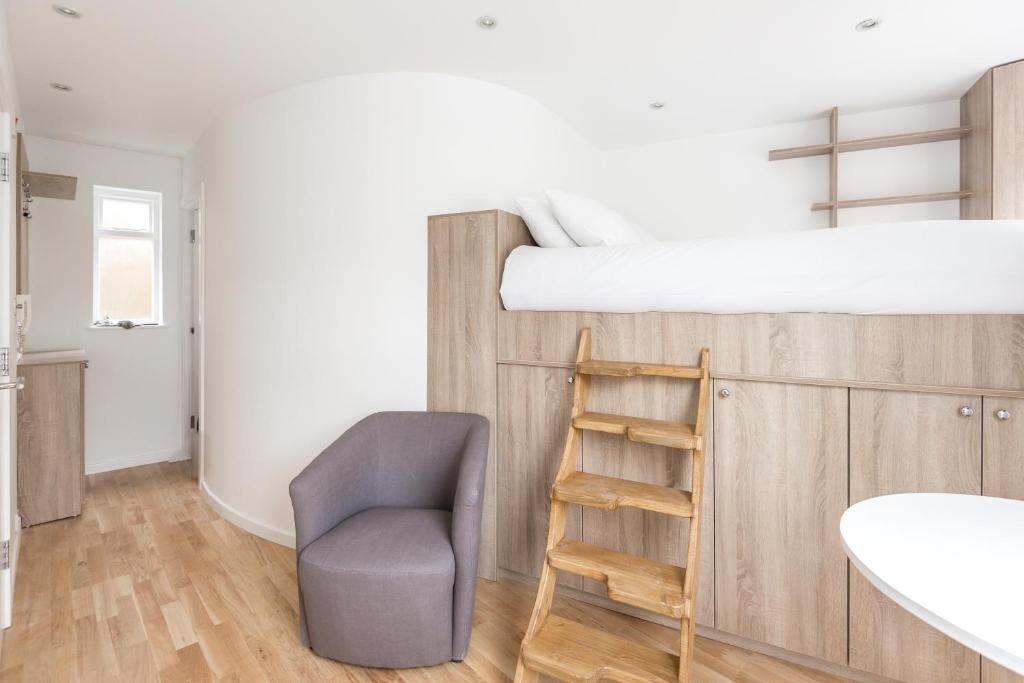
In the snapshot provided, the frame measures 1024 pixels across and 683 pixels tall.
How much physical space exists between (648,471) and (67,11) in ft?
9.91

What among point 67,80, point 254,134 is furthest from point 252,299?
point 67,80

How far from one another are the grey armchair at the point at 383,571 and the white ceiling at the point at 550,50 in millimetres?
1806

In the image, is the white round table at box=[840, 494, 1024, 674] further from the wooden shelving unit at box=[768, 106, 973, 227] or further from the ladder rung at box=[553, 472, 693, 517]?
the wooden shelving unit at box=[768, 106, 973, 227]

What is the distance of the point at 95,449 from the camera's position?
159 inches

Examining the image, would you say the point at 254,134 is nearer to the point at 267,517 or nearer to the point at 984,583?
the point at 267,517

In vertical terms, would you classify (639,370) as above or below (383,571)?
above

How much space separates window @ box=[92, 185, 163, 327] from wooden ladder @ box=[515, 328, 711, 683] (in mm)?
3861

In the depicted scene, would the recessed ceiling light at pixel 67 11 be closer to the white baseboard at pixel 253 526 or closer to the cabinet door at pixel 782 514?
the white baseboard at pixel 253 526

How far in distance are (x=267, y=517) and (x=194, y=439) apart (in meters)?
1.55

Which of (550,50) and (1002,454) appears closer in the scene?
(1002,454)

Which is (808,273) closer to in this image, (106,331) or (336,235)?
(336,235)

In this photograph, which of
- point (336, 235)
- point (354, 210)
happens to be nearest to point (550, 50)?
point (354, 210)

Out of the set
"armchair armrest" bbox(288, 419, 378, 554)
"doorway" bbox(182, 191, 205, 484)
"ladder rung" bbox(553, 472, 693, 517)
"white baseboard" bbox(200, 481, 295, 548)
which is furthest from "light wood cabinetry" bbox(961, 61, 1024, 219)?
"doorway" bbox(182, 191, 205, 484)

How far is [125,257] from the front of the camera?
4137 mm
